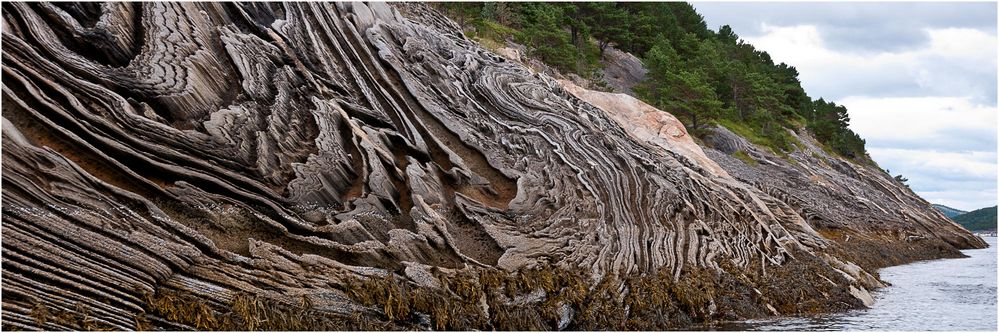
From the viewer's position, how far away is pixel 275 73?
68.6 ft

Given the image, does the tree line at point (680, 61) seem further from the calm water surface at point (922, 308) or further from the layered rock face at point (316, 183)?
the calm water surface at point (922, 308)

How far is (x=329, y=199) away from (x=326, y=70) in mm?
6222

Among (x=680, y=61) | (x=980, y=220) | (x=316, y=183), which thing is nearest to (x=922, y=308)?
(x=316, y=183)

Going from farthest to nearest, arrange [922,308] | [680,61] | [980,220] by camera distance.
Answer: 1. [980,220]
2. [680,61]
3. [922,308]

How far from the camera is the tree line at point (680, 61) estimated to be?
5403 cm

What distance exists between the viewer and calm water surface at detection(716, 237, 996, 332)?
1973 centimetres

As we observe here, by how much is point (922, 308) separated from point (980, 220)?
156 m

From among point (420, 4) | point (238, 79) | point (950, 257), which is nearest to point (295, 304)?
point (238, 79)

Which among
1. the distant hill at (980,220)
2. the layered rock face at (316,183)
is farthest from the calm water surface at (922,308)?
the distant hill at (980,220)

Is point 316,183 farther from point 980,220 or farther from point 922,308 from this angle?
point 980,220

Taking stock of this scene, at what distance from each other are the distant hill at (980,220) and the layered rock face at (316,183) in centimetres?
13554

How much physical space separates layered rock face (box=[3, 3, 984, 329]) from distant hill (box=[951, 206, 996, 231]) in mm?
135541

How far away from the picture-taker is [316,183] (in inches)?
693

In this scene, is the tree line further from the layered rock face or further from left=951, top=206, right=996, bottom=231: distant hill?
left=951, top=206, right=996, bottom=231: distant hill
